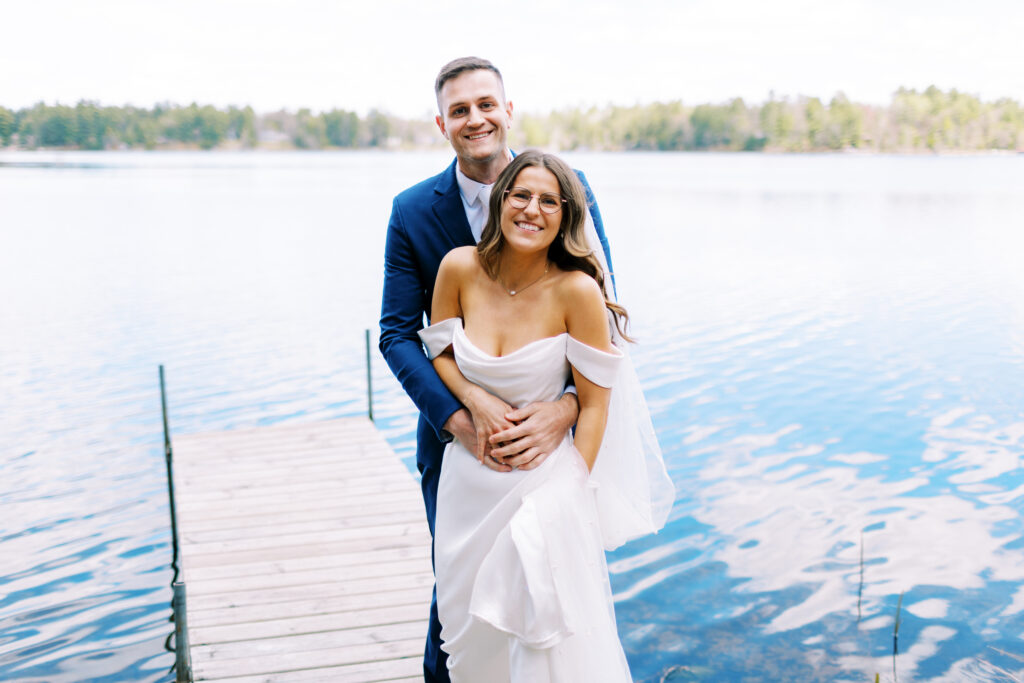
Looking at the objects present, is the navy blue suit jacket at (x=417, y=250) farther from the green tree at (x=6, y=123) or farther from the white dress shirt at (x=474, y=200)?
the green tree at (x=6, y=123)

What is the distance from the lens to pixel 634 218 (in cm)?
3362

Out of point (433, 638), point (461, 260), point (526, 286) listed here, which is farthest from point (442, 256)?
point (433, 638)

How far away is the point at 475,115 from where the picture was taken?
2523 millimetres

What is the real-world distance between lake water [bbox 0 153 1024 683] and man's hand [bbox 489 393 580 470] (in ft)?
11.2

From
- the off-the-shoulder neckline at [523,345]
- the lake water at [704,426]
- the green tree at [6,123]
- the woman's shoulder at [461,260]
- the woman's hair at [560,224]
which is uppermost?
the green tree at [6,123]

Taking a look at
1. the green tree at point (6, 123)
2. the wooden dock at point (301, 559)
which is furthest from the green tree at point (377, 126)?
the wooden dock at point (301, 559)

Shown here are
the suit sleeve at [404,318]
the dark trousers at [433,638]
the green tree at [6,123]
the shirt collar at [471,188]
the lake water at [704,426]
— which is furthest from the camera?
the green tree at [6,123]

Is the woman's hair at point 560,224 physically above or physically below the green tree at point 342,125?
below

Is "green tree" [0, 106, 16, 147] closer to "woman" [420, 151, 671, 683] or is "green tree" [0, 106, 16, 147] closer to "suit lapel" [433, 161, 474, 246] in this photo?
"suit lapel" [433, 161, 474, 246]

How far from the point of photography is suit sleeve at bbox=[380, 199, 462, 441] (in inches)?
103

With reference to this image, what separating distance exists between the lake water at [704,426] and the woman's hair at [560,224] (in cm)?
365

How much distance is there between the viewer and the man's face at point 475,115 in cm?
252

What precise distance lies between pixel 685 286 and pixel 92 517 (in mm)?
13384

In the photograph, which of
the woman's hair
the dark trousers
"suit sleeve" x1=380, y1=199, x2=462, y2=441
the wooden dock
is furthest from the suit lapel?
the wooden dock
